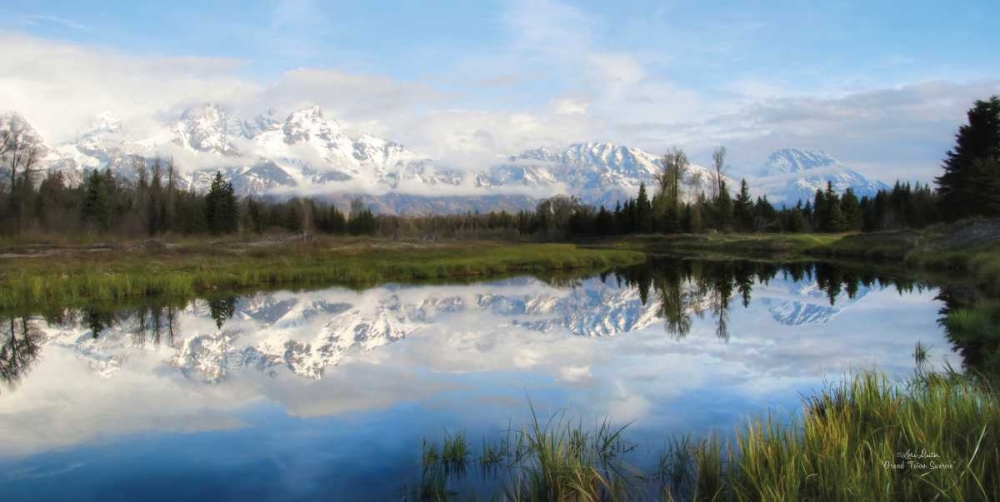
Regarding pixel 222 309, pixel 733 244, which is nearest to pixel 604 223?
pixel 733 244

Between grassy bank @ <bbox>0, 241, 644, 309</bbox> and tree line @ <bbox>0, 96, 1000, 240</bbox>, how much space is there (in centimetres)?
2423

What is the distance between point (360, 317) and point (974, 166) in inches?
1791

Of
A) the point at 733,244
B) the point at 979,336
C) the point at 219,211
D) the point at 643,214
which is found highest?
the point at 643,214

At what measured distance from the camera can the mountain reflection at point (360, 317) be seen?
1529 centimetres

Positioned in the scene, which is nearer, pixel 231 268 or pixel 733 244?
pixel 231 268

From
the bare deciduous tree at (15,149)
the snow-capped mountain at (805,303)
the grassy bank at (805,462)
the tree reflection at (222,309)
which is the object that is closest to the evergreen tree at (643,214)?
the snow-capped mountain at (805,303)

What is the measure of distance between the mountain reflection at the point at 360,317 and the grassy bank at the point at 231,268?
227 cm

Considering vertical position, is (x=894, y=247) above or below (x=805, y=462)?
above

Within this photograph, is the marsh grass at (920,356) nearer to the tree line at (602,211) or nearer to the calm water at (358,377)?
the calm water at (358,377)

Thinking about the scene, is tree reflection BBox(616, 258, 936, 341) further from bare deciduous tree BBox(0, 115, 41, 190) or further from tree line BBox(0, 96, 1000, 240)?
bare deciduous tree BBox(0, 115, 41, 190)

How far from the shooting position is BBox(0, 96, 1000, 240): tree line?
160 feet

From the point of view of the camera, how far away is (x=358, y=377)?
13047 millimetres

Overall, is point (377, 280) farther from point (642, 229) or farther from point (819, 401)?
point (642, 229)

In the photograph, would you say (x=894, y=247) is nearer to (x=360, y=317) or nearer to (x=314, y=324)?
(x=360, y=317)
